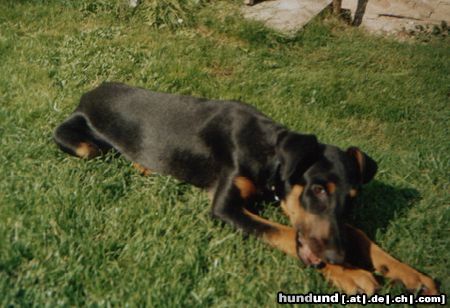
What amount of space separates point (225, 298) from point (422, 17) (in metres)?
7.35

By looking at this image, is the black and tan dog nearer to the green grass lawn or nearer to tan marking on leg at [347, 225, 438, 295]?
tan marking on leg at [347, 225, 438, 295]

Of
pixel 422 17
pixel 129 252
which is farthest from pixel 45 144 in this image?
pixel 422 17

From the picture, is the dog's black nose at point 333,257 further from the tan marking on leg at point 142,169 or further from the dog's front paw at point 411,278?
the tan marking on leg at point 142,169

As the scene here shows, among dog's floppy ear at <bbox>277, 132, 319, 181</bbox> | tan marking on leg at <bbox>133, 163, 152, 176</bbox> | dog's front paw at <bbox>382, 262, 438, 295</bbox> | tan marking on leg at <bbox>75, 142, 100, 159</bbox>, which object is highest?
dog's floppy ear at <bbox>277, 132, 319, 181</bbox>

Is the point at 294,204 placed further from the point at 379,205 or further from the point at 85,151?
the point at 85,151

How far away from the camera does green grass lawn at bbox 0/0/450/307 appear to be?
3324mm

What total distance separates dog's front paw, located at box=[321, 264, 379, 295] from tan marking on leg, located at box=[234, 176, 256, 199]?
0.92 m

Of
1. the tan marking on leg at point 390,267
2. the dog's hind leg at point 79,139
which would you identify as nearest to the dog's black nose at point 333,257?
the tan marking on leg at point 390,267

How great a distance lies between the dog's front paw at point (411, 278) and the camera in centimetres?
333

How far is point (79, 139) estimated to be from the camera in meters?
4.80

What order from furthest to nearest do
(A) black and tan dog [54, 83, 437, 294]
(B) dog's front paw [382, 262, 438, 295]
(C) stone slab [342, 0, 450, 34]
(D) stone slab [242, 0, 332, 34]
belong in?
(C) stone slab [342, 0, 450, 34], (D) stone slab [242, 0, 332, 34], (A) black and tan dog [54, 83, 437, 294], (B) dog's front paw [382, 262, 438, 295]

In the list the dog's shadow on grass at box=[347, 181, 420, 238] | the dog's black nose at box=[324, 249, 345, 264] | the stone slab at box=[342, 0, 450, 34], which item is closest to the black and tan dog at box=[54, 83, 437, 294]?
the dog's black nose at box=[324, 249, 345, 264]

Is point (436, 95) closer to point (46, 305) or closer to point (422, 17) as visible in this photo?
point (422, 17)

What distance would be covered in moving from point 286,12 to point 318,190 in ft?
18.4
